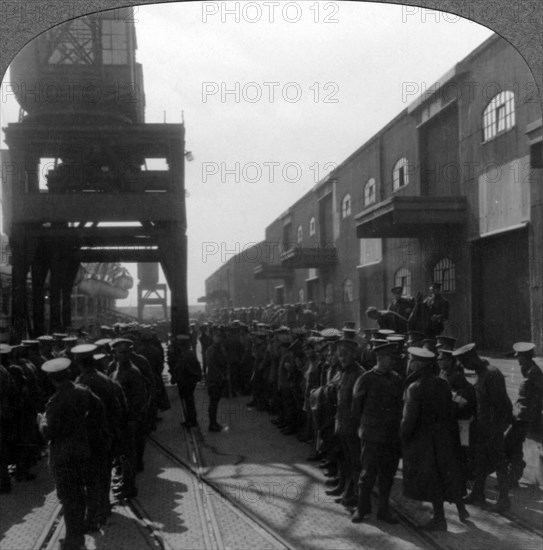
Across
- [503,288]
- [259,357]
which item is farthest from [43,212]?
[503,288]

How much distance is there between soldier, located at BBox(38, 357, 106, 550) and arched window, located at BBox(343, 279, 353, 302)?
15808 mm

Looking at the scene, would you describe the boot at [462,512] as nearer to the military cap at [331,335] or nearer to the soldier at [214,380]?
the military cap at [331,335]

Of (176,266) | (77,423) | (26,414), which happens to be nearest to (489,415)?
(77,423)

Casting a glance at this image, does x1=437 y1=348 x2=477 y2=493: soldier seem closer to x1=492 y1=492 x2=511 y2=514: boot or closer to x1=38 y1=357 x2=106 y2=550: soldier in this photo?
x1=492 y1=492 x2=511 y2=514: boot

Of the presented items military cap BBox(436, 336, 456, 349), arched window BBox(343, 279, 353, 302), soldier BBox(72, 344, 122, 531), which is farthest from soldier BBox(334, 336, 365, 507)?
arched window BBox(343, 279, 353, 302)

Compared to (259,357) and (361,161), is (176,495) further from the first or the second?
(361,161)

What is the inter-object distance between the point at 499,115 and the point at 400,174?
5.39 metres

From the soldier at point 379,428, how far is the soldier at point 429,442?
193 mm

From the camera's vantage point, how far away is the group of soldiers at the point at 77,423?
5.27m

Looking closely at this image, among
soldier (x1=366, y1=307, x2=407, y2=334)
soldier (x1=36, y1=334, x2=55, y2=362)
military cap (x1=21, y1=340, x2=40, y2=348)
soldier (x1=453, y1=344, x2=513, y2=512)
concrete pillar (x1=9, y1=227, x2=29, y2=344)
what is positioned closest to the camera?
soldier (x1=453, y1=344, x2=513, y2=512)

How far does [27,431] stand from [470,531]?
5.38 metres

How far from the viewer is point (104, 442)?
5754 mm

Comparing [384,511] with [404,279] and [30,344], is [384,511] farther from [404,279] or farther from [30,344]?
[404,279]

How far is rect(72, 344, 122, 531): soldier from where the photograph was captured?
5.83 meters
